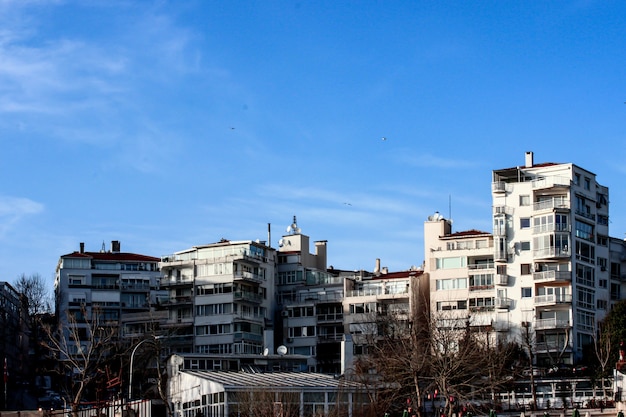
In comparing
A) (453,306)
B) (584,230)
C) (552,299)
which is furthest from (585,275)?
(453,306)

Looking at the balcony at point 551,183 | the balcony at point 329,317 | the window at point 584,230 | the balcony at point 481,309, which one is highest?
the balcony at point 551,183

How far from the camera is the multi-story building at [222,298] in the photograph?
341ft

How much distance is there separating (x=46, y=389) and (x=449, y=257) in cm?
4010

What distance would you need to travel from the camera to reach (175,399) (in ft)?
222

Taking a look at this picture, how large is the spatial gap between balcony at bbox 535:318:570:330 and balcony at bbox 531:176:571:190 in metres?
11.1

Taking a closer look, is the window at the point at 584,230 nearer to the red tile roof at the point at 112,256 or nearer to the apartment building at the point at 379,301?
the apartment building at the point at 379,301

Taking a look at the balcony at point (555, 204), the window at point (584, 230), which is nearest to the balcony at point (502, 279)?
the balcony at point (555, 204)

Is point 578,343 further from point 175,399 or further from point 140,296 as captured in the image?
point 140,296

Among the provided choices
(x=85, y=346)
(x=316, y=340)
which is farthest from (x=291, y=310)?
(x=85, y=346)

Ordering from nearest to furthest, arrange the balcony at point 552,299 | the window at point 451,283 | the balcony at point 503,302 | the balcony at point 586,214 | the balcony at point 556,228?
1. the balcony at point 552,299
2. the balcony at point 556,228
3. the balcony at point 503,302
4. the balcony at point 586,214
5. the window at point 451,283

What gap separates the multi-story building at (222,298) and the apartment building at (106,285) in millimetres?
9514

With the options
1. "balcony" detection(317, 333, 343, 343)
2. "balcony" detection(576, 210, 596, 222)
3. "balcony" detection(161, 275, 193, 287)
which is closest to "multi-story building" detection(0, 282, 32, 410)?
"balcony" detection(161, 275, 193, 287)

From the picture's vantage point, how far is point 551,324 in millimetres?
90938

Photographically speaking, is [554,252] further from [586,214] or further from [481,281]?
[481,281]
